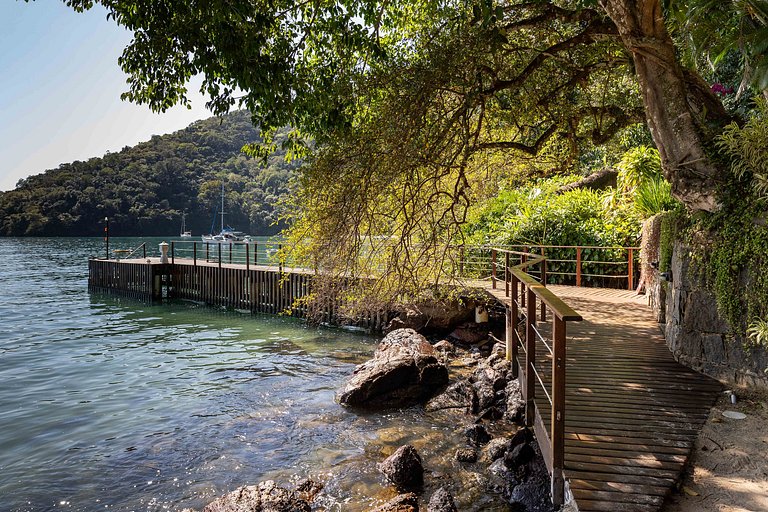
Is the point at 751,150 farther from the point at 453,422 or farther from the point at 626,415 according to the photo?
the point at 453,422

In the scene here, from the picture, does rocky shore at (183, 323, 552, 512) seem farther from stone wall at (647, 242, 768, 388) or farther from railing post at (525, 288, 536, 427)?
stone wall at (647, 242, 768, 388)

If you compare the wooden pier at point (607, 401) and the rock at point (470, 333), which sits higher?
the wooden pier at point (607, 401)

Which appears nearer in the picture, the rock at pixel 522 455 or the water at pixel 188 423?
the rock at pixel 522 455

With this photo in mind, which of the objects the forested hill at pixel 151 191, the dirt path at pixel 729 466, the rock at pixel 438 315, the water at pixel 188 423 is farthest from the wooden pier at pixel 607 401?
the forested hill at pixel 151 191

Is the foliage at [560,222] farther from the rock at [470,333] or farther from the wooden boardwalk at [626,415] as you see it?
the wooden boardwalk at [626,415]

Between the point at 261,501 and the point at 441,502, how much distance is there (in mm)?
1700

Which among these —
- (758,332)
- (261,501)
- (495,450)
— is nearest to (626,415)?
(758,332)

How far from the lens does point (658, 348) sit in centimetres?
680

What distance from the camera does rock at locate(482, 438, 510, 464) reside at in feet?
18.7

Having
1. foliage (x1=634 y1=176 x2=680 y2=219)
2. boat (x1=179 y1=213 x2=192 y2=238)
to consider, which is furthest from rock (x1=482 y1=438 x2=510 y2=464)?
boat (x1=179 y1=213 x2=192 y2=238)

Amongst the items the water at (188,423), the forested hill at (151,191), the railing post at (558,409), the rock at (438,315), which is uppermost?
the forested hill at (151,191)

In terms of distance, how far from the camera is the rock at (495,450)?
570cm

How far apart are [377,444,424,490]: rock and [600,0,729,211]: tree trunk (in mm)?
4255

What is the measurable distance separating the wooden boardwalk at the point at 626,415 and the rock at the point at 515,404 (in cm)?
77
